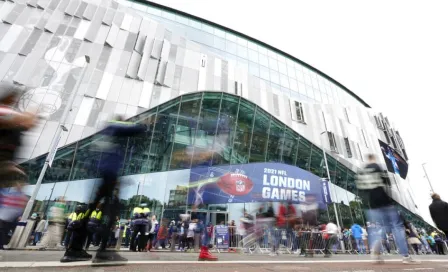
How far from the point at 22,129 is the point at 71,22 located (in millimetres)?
21833

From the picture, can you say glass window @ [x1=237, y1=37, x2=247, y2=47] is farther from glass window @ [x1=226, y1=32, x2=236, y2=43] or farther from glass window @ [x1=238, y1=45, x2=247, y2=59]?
glass window @ [x1=226, y1=32, x2=236, y2=43]

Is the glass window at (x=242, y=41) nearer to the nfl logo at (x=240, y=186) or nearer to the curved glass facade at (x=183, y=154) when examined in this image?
the curved glass facade at (x=183, y=154)

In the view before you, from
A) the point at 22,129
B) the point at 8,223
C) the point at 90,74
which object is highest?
the point at 90,74

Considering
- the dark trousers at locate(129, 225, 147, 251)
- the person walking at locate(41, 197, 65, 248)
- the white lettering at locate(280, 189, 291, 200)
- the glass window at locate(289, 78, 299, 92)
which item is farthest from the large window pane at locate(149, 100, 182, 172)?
the glass window at locate(289, 78, 299, 92)

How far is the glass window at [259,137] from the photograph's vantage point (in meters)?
19.3

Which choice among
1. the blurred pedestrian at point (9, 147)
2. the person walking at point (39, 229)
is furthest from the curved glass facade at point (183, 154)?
the blurred pedestrian at point (9, 147)

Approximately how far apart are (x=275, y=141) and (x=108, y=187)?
1817cm

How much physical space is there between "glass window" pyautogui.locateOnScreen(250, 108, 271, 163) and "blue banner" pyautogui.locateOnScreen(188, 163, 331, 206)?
112cm

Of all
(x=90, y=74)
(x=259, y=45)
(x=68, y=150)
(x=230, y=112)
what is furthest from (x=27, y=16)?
(x=259, y=45)

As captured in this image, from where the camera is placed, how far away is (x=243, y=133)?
19125 millimetres

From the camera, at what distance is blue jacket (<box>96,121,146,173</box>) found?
3.75 m

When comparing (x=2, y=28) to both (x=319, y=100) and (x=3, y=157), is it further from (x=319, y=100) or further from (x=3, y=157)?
(x=319, y=100)

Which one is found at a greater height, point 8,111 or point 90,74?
point 90,74

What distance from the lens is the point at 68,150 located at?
14250mm
